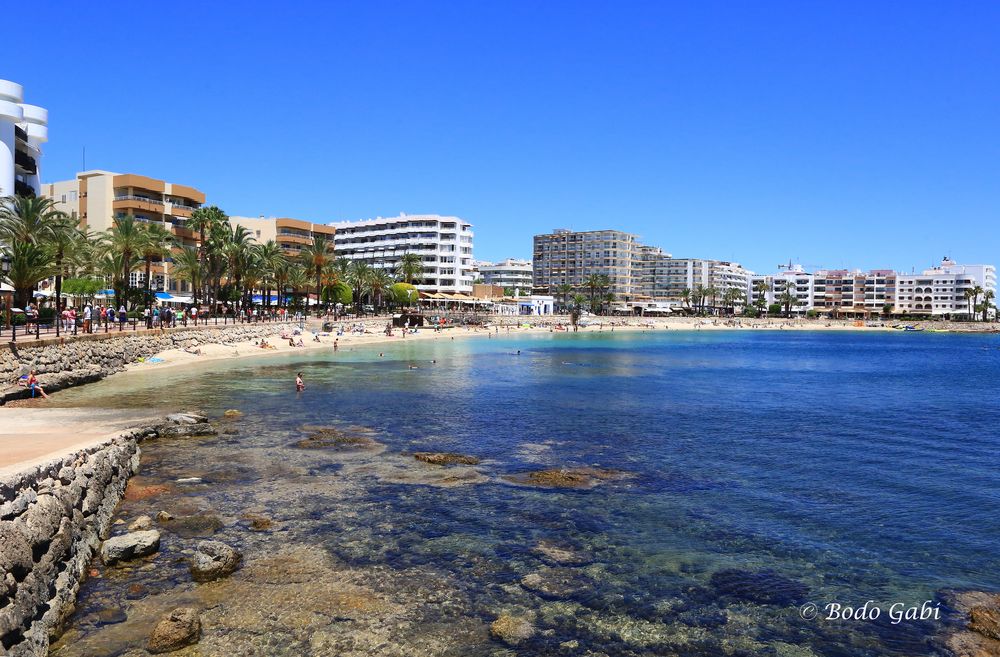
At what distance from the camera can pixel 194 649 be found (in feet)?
30.7

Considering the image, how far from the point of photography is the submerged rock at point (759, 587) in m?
11.3

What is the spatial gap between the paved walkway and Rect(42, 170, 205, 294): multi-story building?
71.1 metres

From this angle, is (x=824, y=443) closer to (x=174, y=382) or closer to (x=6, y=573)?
(x=6, y=573)

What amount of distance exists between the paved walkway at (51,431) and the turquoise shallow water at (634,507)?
1.84 m

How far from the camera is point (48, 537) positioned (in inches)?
426

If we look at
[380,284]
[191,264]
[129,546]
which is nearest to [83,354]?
[129,546]

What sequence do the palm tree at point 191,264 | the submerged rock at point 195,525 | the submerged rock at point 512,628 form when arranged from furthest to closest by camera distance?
the palm tree at point 191,264
the submerged rock at point 195,525
the submerged rock at point 512,628

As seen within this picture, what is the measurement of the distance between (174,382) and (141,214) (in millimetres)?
66479

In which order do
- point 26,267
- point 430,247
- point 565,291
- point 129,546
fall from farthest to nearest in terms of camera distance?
point 565,291
point 430,247
point 26,267
point 129,546

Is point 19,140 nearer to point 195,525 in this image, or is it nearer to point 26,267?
point 26,267

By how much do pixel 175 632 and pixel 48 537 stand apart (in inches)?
126

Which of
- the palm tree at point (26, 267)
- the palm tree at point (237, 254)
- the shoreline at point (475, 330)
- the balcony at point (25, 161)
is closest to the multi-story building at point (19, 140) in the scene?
the balcony at point (25, 161)

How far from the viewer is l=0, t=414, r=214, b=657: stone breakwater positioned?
9.05 metres

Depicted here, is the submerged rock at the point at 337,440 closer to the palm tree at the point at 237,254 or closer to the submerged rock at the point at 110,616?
the submerged rock at the point at 110,616
